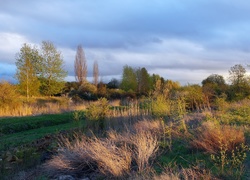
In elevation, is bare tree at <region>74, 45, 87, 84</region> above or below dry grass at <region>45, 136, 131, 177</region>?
above

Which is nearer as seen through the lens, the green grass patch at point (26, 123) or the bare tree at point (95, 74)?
the green grass patch at point (26, 123)

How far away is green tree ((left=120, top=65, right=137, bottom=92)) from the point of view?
57.4m

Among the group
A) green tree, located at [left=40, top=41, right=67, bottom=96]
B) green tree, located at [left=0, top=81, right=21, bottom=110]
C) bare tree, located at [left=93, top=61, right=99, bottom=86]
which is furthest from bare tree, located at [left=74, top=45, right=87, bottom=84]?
green tree, located at [left=0, top=81, right=21, bottom=110]

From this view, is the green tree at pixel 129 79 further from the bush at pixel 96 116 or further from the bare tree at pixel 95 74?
the bush at pixel 96 116

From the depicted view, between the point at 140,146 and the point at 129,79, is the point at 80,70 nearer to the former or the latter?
the point at 129,79

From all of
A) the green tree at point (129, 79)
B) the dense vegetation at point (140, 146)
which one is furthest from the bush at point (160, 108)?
the green tree at point (129, 79)

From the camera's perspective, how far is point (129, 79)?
191 ft

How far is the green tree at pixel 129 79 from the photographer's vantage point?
5736 centimetres

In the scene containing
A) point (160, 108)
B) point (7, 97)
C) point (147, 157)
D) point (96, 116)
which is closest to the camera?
point (147, 157)

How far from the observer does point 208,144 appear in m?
7.77

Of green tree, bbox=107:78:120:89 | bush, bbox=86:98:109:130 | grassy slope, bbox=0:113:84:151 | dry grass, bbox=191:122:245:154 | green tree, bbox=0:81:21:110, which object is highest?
green tree, bbox=107:78:120:89

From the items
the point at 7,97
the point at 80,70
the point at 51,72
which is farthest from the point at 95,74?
the point at 7,97

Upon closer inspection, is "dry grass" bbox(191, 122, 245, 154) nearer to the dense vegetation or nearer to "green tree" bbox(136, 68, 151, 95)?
the dense vegetation

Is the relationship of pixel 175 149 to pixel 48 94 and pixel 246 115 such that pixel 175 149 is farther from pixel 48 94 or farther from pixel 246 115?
pixel 48 94
